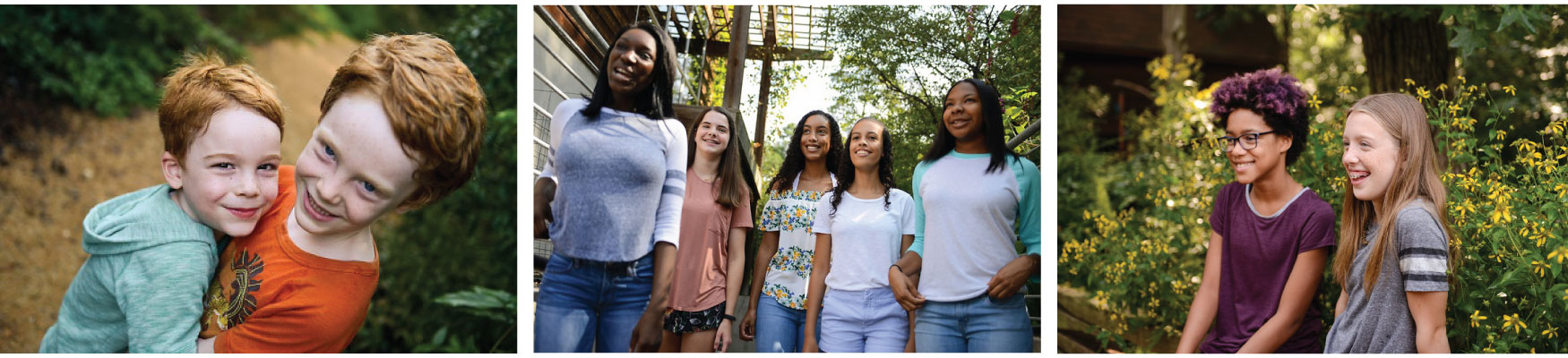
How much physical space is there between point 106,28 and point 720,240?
16.9ft

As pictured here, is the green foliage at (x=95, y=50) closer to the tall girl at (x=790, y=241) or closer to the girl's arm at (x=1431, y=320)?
the tall girl at (x=790, y=241)

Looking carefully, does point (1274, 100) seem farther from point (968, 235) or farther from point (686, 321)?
point (686, 321)

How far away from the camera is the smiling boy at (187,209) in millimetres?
1911

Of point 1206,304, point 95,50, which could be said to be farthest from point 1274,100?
point 95,50

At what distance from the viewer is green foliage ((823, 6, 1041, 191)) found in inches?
81.6

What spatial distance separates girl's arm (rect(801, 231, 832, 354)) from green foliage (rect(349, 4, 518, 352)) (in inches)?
81.2

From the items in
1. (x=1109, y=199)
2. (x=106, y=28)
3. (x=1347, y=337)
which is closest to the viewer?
(x=1347, y=337)

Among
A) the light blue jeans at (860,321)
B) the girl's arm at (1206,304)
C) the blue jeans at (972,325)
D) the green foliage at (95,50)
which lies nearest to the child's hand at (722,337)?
the light blue jeans at (860,321)

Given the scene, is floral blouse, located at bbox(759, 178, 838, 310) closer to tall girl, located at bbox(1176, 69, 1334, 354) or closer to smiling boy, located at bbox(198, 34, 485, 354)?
smiling boy, located at bbox(198, 34, 485, 354)

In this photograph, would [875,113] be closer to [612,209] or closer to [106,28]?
[612,209]

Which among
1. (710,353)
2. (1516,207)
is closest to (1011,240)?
(710,353)

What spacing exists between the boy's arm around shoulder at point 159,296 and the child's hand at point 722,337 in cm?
122

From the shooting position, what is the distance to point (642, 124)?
202 cm

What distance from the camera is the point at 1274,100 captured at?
2.36 meters
